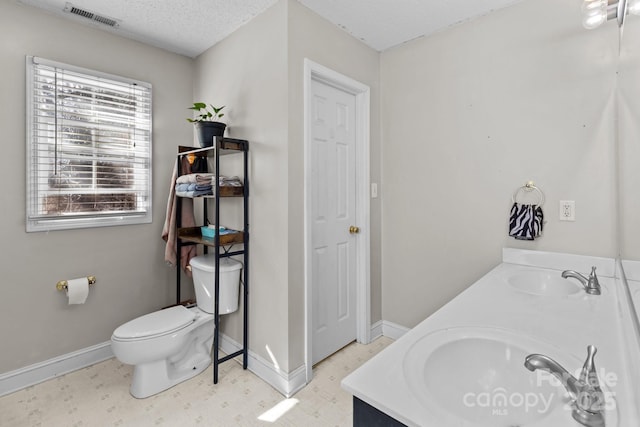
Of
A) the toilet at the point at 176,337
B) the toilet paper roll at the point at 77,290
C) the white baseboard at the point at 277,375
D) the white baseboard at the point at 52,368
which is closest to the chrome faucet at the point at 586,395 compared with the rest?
the white baseboard at the point at 277,375

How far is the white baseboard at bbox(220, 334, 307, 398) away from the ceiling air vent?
2.44 meters

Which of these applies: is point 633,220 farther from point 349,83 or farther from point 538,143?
point 349,83

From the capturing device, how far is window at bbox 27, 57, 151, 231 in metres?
1.98

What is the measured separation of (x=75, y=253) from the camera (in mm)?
2143

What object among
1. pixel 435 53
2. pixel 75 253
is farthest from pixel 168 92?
pixel 435 53

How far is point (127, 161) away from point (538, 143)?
2791 mm

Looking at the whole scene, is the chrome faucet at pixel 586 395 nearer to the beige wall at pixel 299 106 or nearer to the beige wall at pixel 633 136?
→ the beige wall at pixel 633 136

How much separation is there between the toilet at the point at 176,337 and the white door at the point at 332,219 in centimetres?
60

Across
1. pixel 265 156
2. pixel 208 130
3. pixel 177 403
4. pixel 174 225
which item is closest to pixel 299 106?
pixel 265 156

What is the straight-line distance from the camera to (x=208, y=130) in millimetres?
2121

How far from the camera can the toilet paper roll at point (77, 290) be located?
2051mm

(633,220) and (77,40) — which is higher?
(77,40)

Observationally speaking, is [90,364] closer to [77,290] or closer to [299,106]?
[77,290]

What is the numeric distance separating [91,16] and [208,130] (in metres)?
1.04
